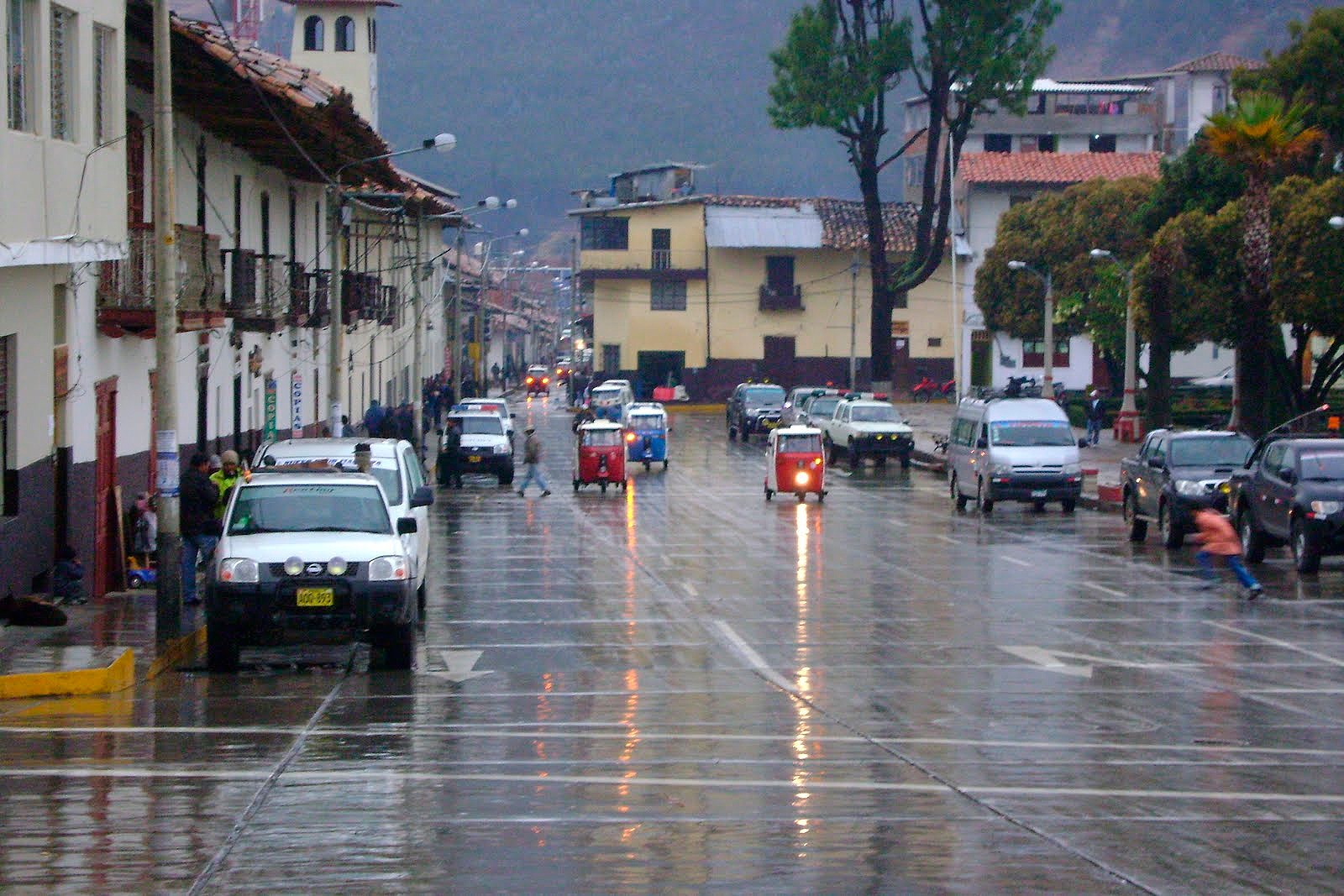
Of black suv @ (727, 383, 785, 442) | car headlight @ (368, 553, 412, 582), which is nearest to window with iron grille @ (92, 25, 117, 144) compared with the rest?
car headlight @ (368, 553, 412, 582)

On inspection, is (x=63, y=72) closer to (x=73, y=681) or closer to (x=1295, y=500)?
(x=73, y=681)

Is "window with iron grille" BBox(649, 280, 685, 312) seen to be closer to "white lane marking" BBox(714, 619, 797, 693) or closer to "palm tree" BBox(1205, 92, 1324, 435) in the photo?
"palm tree" BBox(1205, 92, 1324, 435)

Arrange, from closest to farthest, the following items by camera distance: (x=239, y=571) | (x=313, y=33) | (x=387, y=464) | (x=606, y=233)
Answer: (x=239, y=571) → (x=387, y=464) → (x=313, y=33) → (x=606, y=233)

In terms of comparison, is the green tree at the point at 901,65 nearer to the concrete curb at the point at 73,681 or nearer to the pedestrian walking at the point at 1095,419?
the pedestrian walking at the point at 1095,419

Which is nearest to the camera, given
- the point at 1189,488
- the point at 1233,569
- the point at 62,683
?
the point at 62,683

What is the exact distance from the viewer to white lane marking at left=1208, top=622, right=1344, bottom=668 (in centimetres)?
1805

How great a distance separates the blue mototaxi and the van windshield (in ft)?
54.1

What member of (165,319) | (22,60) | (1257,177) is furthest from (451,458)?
(165,319)

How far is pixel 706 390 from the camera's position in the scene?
102 meters

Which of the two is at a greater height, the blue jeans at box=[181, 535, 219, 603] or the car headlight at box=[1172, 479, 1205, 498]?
the car headlight at box=[1172, 479, 1205, 498]

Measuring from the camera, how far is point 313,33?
270 feet

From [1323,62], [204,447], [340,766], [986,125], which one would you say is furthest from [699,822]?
[986,125]

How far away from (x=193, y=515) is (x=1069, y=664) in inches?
406

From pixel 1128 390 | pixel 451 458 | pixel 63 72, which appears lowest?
pixel 451 458
